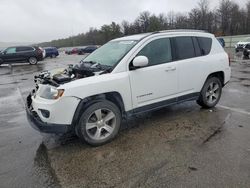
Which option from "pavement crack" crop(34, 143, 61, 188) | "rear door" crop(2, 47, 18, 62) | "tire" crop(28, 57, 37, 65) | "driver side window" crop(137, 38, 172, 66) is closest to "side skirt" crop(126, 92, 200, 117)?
"driver side window" crop(137, 38, 172, 66)

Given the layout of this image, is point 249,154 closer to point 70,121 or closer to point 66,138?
point 70,121

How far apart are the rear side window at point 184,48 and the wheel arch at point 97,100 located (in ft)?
5.35

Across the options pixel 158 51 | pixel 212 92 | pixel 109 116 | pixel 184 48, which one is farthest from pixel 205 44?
pixel 109 116

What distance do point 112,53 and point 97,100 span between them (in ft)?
4.00

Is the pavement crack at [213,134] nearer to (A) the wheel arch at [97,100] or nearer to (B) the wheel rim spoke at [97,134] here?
(A) the wheel arch at [97,100]

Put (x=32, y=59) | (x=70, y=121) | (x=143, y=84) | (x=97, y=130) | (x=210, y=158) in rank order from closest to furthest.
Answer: (x=210, y=158), (x=70, y=121), (x=97, y=130), (x=143, y=84), (x=32, y=59)

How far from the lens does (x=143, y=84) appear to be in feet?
14.4

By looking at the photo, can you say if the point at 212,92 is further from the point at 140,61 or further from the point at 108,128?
the point at 108,128

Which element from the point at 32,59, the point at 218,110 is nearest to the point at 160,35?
the point at 218,110

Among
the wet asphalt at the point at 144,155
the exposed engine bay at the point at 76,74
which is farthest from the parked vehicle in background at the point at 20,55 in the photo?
the exposed engine bay at the point at 76,74

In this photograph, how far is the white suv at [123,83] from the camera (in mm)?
3742

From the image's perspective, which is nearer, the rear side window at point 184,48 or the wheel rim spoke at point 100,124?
the wheel rim spoke at point 100,124

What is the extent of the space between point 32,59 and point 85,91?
2152 centimetres

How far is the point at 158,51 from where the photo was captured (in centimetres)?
471
